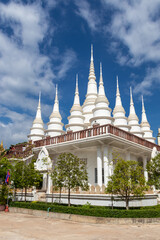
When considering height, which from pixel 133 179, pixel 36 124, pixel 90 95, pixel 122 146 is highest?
pixel 90 95

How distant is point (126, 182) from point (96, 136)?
262 inches

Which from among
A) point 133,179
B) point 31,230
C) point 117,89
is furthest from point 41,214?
point 117,89

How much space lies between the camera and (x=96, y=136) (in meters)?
21.4

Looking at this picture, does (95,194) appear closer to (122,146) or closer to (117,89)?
(122,146)

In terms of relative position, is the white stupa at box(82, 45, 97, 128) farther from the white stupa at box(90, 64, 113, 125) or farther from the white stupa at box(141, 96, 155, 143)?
the white stupa at box(141, 96, 155, 143)

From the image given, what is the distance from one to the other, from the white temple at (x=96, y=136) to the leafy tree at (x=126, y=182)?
133 centimetres

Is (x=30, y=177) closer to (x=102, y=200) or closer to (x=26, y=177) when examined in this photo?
(x=26, y=177)

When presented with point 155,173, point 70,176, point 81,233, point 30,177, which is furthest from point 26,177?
point 155,173

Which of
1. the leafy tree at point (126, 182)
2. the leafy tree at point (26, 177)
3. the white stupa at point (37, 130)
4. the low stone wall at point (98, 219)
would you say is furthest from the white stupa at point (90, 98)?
the low stone wall at point (98, 219)

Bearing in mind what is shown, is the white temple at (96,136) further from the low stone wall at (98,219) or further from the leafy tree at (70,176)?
the low stone wall at (98,219)

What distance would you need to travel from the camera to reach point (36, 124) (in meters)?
37.7

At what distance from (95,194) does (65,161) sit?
3.78 m

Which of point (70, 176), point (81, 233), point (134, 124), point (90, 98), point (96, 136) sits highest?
point (90, 98)

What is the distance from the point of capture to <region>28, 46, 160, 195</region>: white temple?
22031mm
